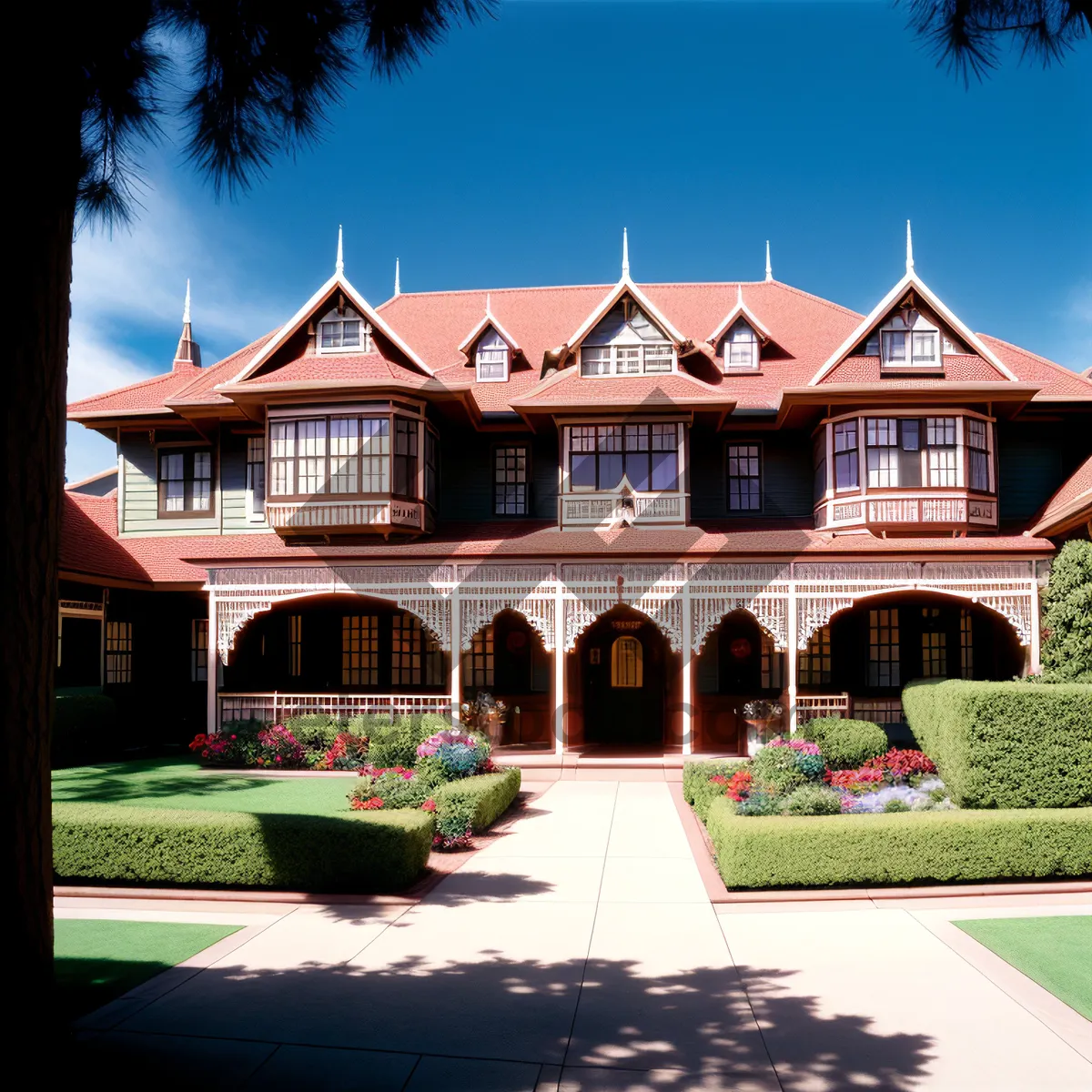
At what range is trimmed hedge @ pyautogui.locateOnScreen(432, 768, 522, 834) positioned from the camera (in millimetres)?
13148

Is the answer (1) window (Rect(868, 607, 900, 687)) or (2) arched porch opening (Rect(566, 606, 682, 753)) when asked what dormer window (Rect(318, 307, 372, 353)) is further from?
(1) window (Rect(868, 607, 900, 687))

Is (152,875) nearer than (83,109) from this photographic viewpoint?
No

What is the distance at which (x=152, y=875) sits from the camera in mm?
10438

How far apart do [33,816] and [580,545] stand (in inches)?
627

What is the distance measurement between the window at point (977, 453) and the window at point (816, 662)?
497 centimetres

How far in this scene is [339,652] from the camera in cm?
2444

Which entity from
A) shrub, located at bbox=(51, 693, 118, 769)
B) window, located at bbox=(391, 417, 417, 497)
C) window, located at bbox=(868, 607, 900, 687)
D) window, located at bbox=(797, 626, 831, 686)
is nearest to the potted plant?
window, located at bbox=(797, 626, 831, 686)

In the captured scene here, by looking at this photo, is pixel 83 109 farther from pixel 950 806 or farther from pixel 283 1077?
pixel 950 806

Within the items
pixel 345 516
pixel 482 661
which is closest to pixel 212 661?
pixel 345 516

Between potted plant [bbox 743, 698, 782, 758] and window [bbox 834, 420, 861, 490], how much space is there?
5871 mm

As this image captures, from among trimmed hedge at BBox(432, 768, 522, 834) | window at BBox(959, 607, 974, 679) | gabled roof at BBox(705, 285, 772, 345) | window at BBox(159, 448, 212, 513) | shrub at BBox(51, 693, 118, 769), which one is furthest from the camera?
window at BBox(159, 448, 212, 513)

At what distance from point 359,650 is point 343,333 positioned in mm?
8111

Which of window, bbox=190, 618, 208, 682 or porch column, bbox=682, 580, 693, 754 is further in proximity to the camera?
window, bbox=190, 618, 208, 682

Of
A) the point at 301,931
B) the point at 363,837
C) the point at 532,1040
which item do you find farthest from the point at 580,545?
the point at 532,1040
